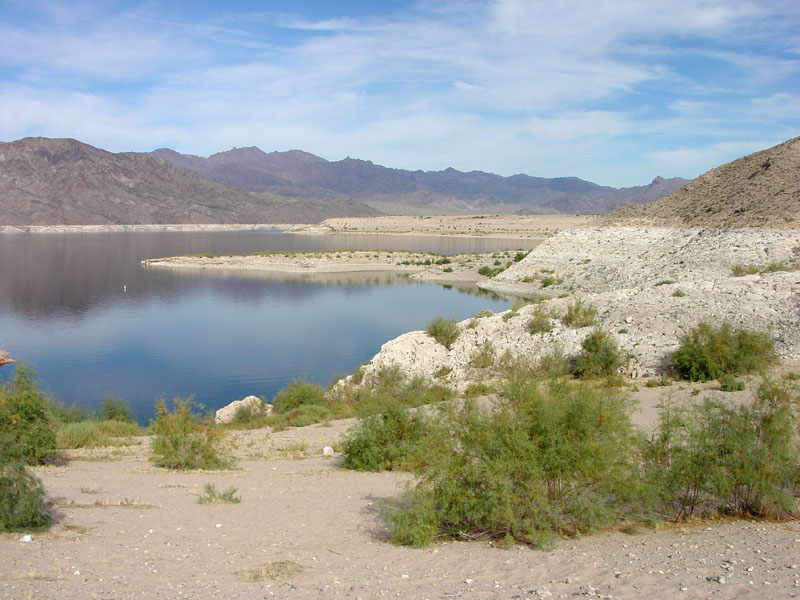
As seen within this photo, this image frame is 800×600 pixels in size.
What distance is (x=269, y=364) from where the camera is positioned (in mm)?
24766

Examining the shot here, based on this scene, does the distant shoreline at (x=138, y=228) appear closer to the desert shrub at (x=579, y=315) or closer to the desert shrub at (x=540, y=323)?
the desert shrub at (x=540, y=323)

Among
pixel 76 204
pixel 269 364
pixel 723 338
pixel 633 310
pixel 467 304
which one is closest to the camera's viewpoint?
pixel 723 338

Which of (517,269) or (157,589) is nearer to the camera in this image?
(157,589)

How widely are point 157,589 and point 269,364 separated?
19.4m

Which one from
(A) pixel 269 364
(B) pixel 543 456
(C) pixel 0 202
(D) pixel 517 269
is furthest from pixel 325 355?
(C) pixel 0 202

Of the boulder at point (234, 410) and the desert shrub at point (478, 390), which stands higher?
the desert shrub at point (478, 390)

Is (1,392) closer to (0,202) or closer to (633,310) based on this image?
(633,310)

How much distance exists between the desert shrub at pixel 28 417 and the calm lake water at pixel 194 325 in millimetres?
5217

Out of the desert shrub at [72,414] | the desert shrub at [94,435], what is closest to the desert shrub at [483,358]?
the desert shrub at [94,435]

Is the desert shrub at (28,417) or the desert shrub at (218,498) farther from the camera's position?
the desert shrub at (28,417)

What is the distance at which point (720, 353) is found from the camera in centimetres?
1634

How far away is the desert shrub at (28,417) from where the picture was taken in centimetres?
1047

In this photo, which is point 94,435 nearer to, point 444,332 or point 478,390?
point 478,390

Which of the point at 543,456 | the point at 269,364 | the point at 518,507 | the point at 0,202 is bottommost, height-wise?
the point at 269,364
